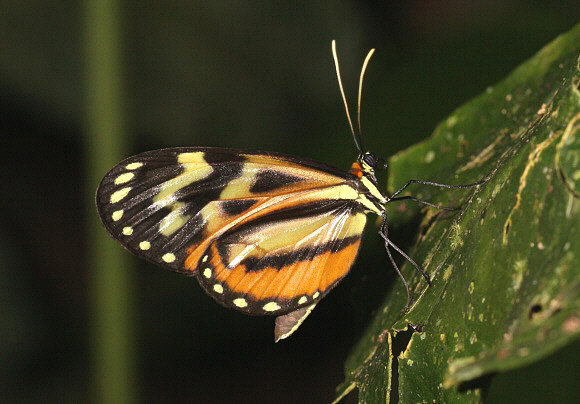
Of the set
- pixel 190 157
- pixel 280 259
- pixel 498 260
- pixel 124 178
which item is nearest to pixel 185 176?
pixel 190 157

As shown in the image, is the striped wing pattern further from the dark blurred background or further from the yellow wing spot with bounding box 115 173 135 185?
the dark blurred background

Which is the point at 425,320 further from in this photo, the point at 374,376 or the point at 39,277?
the point at 39,277

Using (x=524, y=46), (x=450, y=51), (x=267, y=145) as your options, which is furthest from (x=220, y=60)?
(x=524, y=46)

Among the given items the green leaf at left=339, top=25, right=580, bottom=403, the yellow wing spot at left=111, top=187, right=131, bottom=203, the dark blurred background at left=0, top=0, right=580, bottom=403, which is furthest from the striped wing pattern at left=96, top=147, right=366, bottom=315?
the dark blurred background at left=0, top=0, right=580, bottom=403

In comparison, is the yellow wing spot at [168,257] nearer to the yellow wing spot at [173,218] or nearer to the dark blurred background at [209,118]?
the yellow wing spot at [173,218]

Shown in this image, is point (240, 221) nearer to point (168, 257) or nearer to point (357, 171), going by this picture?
point (168, 257)

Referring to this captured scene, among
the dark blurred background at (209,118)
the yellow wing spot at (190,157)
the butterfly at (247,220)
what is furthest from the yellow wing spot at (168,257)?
the dark blurred background at (209,118)

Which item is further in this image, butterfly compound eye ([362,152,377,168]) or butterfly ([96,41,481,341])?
butterfly compound eye ([362,152,377,168])
